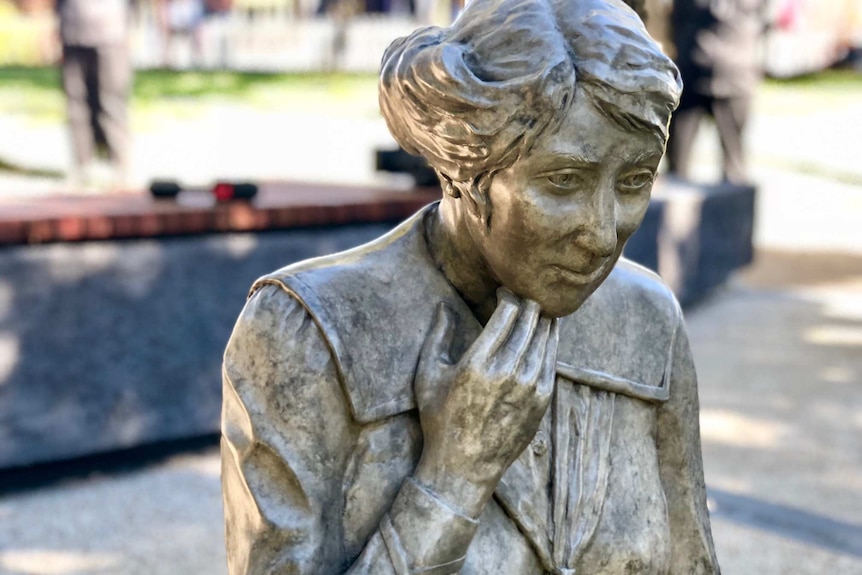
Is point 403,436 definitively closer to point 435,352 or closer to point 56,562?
point 435,352

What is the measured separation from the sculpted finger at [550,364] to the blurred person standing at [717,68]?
8862mm

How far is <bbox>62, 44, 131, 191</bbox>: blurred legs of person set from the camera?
32.7 feet

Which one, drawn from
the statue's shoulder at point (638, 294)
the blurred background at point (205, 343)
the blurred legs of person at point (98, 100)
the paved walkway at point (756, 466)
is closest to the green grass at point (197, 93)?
the paved walkway at point (756, 466)

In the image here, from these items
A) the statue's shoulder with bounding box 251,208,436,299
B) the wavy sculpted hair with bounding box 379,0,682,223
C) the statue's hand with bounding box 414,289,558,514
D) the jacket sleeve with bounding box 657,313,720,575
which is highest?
the wavy sculpted hair with bounding box 379,0,682,223

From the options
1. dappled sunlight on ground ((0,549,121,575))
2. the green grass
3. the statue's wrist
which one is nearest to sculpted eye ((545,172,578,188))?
the statue's wrist

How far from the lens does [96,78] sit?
10.0 metres

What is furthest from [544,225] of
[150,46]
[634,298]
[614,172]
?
[150,46]

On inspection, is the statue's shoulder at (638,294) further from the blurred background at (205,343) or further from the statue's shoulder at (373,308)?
the blurred background at (205,343)

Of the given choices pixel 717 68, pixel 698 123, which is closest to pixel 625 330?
pixel 717 68

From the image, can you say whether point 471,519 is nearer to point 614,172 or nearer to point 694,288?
point 614,172

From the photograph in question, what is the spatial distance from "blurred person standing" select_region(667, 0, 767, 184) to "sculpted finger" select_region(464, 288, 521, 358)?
8896mm

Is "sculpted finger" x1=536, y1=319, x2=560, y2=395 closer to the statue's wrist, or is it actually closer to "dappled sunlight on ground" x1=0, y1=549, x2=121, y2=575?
the statue's wrist

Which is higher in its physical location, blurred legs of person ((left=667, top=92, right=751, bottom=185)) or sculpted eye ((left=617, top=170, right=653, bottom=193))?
sculpted eye ((left=617, top=170, right=653, bottom=193))

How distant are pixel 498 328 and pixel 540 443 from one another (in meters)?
0.21
